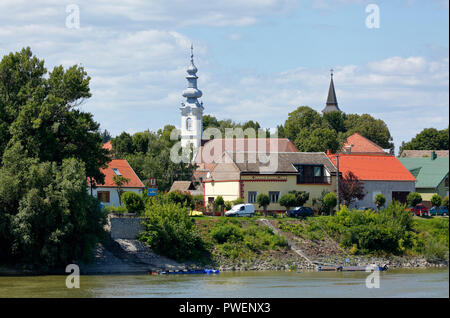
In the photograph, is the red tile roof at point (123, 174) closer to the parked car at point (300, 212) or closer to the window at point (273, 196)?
the window at point (273, 196)

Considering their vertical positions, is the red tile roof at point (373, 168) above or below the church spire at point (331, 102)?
below

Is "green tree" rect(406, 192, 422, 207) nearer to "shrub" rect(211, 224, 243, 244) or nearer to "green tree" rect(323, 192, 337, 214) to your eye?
"green tree" rect(323, 192, 337, 214)

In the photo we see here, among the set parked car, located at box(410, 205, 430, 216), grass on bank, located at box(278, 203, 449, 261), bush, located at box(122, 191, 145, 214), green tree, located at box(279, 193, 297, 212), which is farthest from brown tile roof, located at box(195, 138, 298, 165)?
bush, located at box(122, 191, 145, 214)

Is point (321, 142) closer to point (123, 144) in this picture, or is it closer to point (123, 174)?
point (123, 144)

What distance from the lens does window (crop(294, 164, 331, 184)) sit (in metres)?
67.6

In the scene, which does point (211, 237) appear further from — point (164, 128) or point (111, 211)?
point (164, 128)

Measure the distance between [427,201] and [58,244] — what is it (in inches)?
1657

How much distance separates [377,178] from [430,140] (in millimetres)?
57919

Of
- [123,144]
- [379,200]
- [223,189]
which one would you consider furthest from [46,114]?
[123,144]

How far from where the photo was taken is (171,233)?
51.8 metres

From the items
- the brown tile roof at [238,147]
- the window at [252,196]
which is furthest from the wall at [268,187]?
the brown tile roof at [238,147]

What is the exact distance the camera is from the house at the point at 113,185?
2810 inches

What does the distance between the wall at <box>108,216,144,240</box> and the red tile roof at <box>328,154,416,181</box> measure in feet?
82.5
